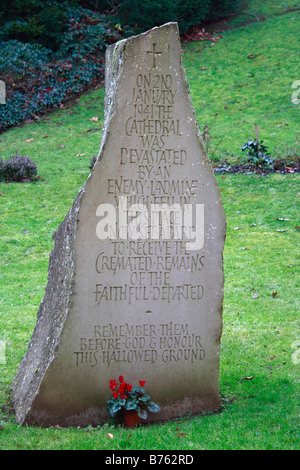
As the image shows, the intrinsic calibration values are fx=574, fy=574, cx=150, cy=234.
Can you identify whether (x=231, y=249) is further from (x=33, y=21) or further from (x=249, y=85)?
(x=33, y=21)

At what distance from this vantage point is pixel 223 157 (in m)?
14.6

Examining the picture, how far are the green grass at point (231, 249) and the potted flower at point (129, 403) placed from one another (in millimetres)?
133

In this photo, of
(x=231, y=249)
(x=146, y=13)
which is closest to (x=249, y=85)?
(x=146, y=13)

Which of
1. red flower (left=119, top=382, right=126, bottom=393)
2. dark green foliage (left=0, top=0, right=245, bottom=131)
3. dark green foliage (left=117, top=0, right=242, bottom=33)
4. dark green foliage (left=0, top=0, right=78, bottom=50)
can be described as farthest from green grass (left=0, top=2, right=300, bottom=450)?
dark green foliage (left=0, top=0, right=78, bottom=50)

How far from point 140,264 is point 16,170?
9.78m

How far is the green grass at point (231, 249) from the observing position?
466cm

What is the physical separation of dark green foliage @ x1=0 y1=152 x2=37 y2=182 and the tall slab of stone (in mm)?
9352

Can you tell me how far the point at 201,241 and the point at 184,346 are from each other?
956 mm

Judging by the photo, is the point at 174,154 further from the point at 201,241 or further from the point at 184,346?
the point at 184,346

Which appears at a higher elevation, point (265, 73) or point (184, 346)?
point (265, 73)

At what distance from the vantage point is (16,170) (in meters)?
14.1

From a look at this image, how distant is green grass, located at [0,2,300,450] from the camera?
466 centimetres
